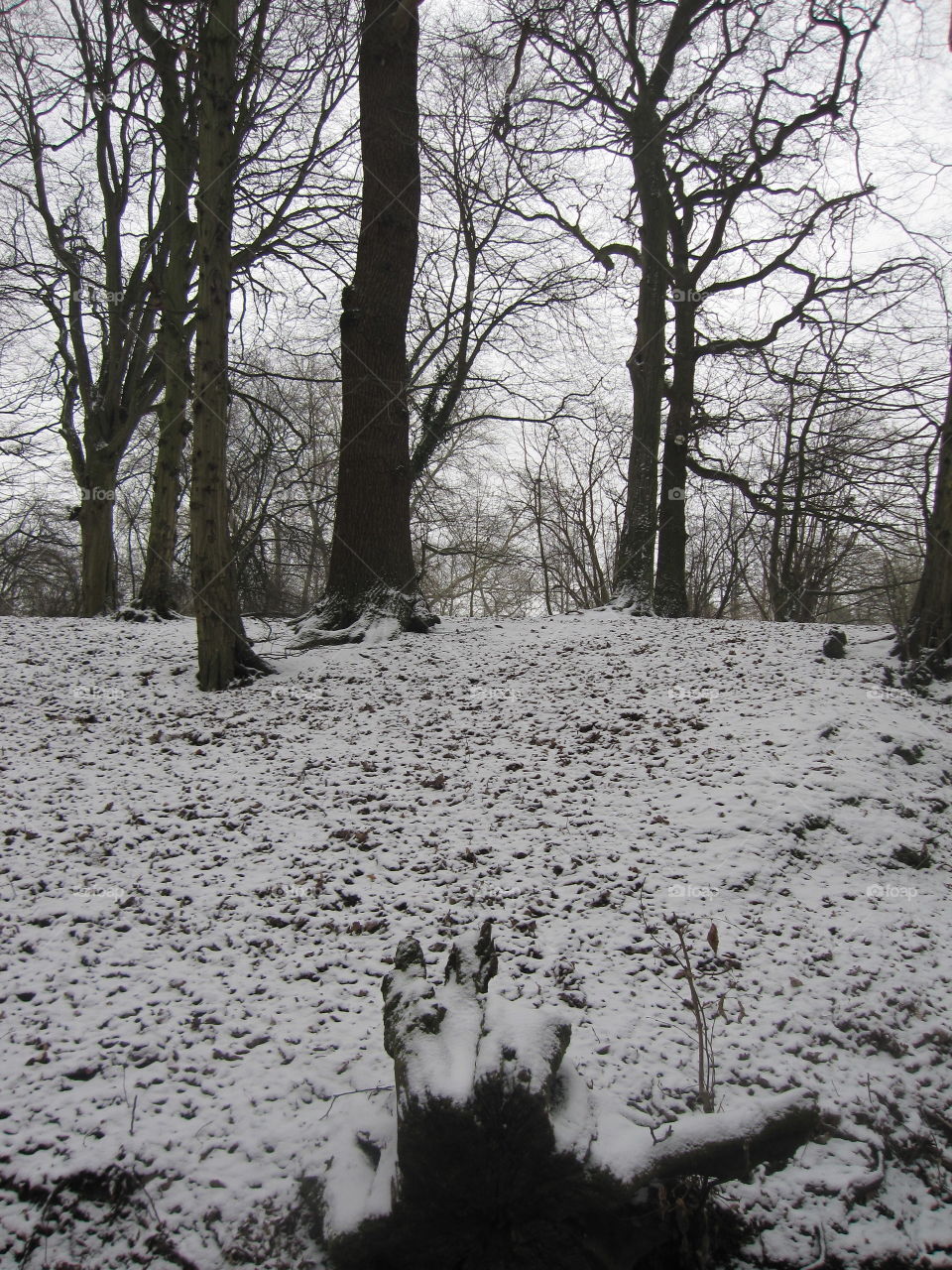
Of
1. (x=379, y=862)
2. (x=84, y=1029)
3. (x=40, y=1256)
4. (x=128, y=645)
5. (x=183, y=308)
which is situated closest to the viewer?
(x=40, y=1256)

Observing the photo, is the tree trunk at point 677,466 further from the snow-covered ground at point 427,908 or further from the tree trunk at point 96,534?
the tree trunk at point 96,534

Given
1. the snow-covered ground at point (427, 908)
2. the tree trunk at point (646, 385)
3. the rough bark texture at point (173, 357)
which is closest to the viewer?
the snow-covered ground at point (427, 908)

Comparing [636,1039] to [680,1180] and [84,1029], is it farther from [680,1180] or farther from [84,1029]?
[84,1029]

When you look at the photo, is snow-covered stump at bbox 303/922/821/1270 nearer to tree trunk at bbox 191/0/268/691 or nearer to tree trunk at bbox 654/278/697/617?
tree trunk at bbox 191/0/268/691

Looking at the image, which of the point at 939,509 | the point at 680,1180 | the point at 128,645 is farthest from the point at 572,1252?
the point at 128,645

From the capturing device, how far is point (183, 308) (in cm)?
891

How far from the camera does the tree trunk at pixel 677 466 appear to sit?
31.7 feet

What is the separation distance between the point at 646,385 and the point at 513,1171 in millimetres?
8173

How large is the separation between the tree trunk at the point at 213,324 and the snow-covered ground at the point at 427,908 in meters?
1.06

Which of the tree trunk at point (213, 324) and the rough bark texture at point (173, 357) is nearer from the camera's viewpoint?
the tree trunk at point (213, 324)

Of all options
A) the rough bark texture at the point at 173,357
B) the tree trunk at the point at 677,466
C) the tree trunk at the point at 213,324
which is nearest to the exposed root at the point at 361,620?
the tree trunk at the point at 213,324

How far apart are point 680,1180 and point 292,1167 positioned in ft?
3.78

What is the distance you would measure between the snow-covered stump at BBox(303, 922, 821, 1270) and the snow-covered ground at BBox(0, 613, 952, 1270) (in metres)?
0.24

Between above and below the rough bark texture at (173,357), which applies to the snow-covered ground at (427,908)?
below
